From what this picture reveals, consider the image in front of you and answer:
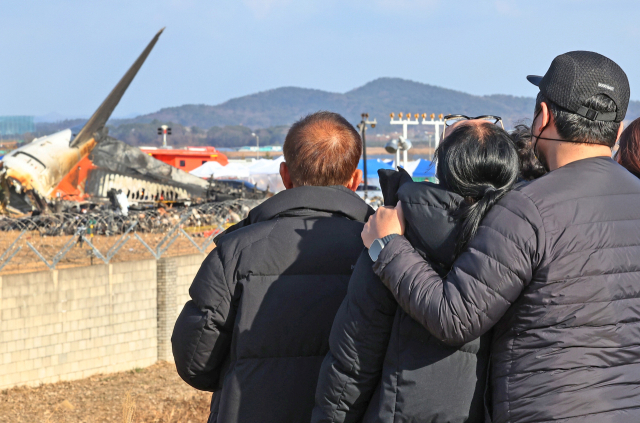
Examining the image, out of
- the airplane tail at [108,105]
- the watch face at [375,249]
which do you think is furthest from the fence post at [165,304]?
the airplane tail at [108,105]

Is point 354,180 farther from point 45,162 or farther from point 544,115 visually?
point 45,162

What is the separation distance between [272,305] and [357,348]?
2.03 ft

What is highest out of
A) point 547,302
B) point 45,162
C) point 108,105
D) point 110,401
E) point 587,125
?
point 108,105

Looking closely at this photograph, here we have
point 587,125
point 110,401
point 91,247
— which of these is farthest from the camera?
point 91,247

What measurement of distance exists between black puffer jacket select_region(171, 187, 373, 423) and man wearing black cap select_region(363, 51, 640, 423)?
0.69m

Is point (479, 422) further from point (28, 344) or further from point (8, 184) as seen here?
point (8, 184)

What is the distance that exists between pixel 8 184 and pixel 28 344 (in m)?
19.6

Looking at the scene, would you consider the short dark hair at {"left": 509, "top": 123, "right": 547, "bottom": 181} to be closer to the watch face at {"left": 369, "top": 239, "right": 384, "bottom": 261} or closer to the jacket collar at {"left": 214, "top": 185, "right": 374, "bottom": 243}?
the jacket collar at {"left": 214, "top": 185, "right": 374, "bottom": 243}

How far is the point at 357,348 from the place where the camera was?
2.14 meters

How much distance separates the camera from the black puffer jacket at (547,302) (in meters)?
1.96

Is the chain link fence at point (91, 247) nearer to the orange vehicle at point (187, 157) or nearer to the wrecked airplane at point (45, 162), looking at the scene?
the wrecked airplane at point (45, 162)

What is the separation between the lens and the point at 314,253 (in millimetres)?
2727

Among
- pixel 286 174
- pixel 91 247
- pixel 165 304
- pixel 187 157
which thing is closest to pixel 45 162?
pixel 91 247

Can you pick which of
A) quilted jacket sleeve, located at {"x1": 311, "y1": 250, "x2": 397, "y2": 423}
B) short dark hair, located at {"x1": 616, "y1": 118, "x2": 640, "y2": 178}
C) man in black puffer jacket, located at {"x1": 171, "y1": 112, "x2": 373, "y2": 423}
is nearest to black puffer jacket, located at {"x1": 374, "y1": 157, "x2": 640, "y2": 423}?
quilted jacket sleeve, located at {"x1": 311, "y1": 250, "x2": 397, "y2": 423}
